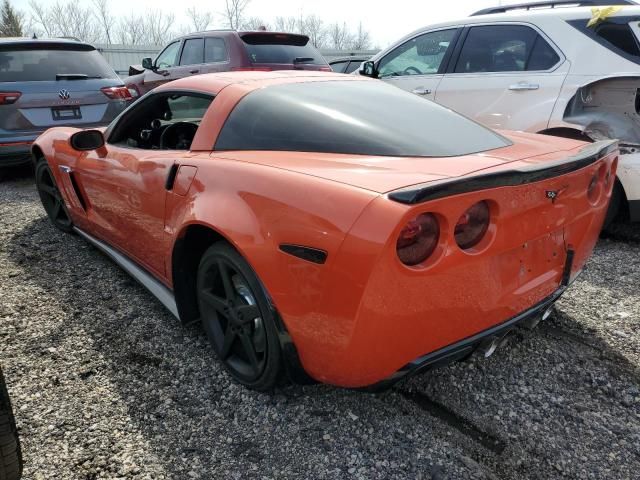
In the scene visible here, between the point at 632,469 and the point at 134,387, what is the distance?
2.07m

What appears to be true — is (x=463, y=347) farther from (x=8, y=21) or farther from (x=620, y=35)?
(x=8, y=21)

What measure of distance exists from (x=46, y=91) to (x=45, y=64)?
44 cm

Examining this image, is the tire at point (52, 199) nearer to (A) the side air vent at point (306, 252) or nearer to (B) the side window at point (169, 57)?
(A) the side air vent at point (306, 252)

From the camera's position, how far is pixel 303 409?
218 centimetres

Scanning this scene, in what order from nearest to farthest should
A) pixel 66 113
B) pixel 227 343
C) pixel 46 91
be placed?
1. pixel 227 343
2. pixel 46 91
3. pixel 66 113

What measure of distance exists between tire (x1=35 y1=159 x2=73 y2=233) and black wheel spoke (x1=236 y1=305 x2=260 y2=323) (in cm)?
249

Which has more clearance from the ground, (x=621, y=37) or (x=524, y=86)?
(x=621, y=37)

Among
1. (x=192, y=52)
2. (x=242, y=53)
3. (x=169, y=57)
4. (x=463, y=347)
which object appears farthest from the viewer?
(x=169, y=57)

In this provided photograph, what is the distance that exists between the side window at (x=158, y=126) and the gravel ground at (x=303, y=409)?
1.03m

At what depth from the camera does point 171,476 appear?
184 centimetres

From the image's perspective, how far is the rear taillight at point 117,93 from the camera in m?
5.89

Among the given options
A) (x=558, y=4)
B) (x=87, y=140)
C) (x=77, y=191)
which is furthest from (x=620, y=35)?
(x=77, y=191)

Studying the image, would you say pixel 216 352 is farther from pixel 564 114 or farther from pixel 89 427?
pixel 564 114

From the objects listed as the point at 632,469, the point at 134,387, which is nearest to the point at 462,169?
the point at 632,469
